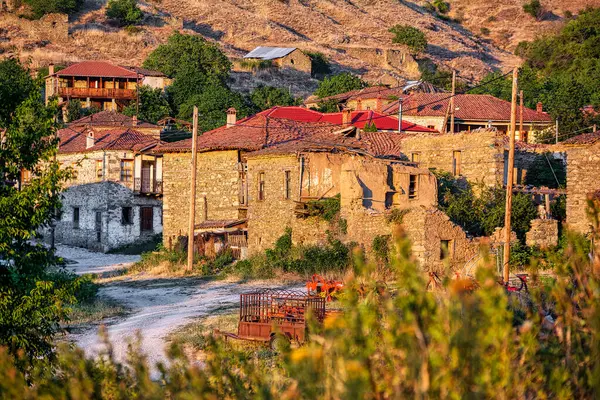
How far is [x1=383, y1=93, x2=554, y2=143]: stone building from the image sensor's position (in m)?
50.8

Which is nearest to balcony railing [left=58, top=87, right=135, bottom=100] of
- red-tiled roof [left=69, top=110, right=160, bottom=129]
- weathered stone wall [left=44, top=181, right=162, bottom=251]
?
red-tiled roof [left=69, top=110, right=160, bottom=129]

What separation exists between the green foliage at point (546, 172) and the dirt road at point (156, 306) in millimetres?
12841

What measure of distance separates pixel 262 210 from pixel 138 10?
58097mm

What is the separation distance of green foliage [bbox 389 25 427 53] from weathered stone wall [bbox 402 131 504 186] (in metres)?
62.1

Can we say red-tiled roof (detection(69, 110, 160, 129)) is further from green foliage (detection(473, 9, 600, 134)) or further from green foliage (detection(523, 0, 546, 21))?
green foliage (detection(523, 0, 546, 21))

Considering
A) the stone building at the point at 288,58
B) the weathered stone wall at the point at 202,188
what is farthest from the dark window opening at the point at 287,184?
the stone building at the point at 288,58

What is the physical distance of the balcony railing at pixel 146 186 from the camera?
4456 centimetres

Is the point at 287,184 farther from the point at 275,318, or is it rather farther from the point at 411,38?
the point at 411,38

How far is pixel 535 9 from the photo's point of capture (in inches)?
4717

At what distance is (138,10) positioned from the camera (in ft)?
289

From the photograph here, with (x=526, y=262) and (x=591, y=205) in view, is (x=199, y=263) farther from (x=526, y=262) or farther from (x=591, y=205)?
(x=591, y=205)

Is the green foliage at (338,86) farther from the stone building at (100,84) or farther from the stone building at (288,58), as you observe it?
the stone building at (288,58)

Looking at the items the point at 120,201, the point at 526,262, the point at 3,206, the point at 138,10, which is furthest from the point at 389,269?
the point at 138,10

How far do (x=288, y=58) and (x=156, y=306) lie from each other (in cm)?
5500
